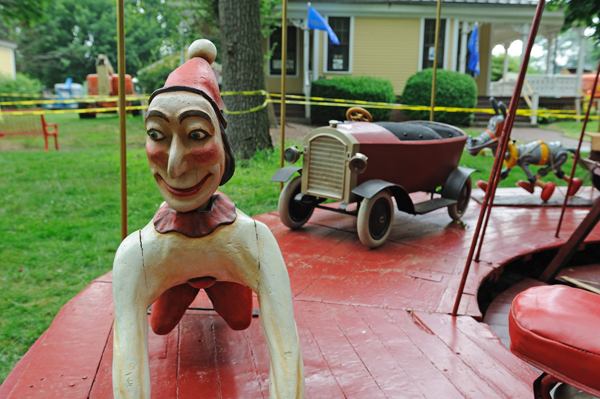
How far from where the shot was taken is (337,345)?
224 cm

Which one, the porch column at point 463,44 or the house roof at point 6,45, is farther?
the house roof at point 6,45

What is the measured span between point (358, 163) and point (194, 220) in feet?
6.64

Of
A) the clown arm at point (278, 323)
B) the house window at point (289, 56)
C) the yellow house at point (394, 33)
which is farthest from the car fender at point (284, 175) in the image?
the house window at point (289, 56)

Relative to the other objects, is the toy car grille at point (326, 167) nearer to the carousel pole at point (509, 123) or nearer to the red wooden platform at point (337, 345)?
the red wooden platform at point (337, 345)

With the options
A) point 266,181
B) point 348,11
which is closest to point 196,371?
point 266,181

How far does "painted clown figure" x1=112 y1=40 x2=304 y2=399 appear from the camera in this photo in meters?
1.56

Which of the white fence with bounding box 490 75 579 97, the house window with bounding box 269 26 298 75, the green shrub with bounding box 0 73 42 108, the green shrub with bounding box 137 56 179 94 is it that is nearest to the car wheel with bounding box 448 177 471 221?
the green shrub with bounding box 137 56 179 94

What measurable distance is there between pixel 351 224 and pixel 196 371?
253 centimetres

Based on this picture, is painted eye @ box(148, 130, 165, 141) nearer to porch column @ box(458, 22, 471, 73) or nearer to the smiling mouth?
the smiling mouth

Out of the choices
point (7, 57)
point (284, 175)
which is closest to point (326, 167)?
point (284, 175)

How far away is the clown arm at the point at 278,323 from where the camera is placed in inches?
64.0

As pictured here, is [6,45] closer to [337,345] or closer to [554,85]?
[554,85]

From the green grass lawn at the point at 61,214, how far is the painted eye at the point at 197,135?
1.86m

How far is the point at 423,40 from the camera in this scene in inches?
625
